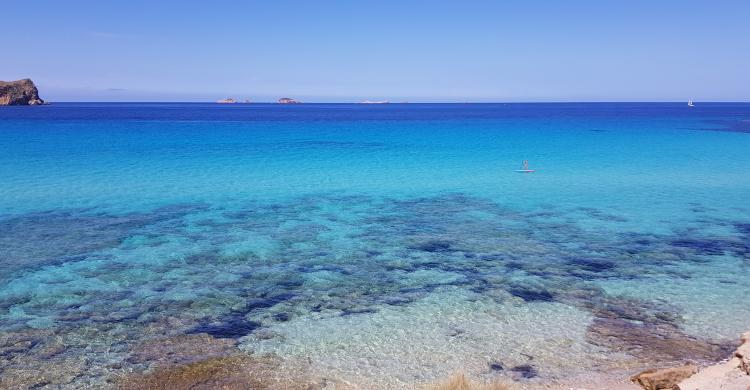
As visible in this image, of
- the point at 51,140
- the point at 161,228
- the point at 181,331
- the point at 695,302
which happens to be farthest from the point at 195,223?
the point at 51,140

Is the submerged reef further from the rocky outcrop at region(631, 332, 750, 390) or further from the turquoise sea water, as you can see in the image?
the rocky outcrop at region(631, 332, 750, 390)

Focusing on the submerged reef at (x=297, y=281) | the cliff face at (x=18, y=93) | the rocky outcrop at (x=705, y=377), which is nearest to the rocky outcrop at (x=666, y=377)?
the rocky outcrop at (x=705, y=377)

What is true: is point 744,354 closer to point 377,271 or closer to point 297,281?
point 377,271

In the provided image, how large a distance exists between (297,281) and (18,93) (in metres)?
179

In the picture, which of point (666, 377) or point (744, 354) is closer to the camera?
point (666, 377)

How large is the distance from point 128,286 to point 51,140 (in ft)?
153

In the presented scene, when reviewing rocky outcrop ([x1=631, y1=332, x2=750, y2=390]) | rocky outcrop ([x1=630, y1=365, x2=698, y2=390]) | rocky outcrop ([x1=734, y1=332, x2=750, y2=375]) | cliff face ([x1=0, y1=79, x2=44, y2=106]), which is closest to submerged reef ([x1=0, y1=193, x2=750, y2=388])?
rocky outcrop ([x1=734, y1=332, x2=750, y2=375])

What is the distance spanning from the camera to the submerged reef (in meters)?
9.31

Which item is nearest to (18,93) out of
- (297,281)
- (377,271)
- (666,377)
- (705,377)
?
(297,281)

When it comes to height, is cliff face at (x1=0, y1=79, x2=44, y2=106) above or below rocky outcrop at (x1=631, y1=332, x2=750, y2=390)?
above

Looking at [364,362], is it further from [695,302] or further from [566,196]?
[566,196]

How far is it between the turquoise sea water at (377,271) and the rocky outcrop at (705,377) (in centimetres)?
81

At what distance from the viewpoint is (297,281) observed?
13.1m

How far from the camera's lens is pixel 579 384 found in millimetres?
8422
